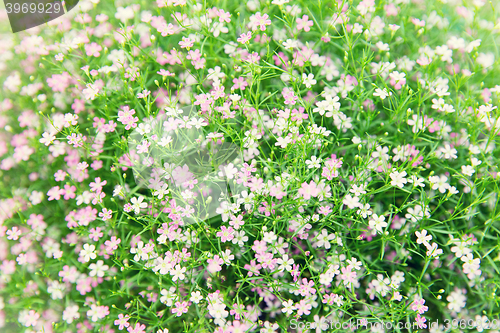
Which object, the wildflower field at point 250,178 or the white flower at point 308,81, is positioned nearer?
the wildflower field at point 250,178

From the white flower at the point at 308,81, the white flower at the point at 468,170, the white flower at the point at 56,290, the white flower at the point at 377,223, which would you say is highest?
the white flower at the point at 308,81

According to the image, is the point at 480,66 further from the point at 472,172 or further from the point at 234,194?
the point at 234,194

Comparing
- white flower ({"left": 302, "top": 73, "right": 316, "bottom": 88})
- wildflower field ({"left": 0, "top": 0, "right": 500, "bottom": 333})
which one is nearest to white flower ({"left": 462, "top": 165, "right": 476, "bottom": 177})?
wildflower field ({"left": 0, "top": 0, "right": 500, "bottom": 333})

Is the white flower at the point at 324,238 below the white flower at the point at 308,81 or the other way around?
below

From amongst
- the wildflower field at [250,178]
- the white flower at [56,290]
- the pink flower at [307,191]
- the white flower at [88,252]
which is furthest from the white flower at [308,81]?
the white flower at [56,290]

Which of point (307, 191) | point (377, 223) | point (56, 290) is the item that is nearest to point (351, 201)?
point (377, 223)

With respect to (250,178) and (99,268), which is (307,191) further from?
(99,268)

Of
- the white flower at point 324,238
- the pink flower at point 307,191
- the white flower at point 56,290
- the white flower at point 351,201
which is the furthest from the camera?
the white flower at point 56,290

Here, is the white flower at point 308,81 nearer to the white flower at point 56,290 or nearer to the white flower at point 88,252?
the white flower at point 88,252

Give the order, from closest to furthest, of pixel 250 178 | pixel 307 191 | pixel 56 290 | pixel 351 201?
pixel 307 191 < pixel 351 201 < pixel 250 178 < pixel 56 290

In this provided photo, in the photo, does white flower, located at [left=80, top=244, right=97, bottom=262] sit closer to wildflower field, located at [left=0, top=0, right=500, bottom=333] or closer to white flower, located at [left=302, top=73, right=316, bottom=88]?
wildflower field, located at [left=0, top=0, right=500, bottom=333]
